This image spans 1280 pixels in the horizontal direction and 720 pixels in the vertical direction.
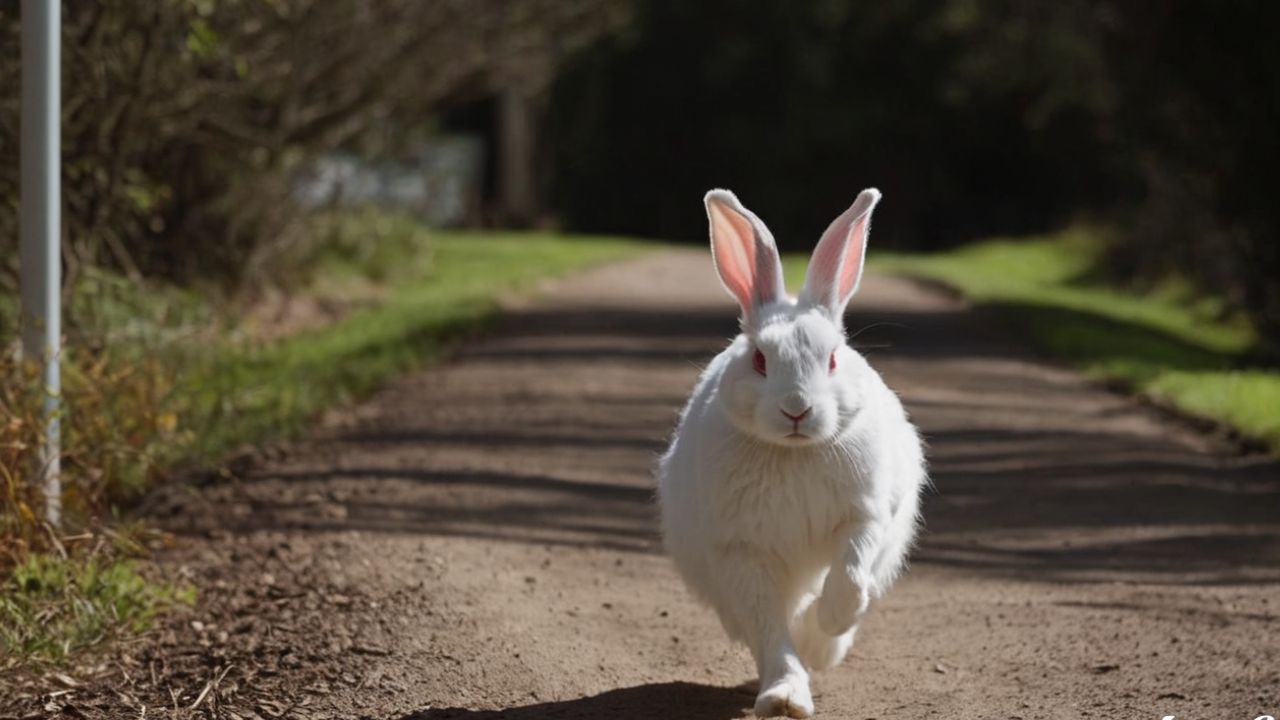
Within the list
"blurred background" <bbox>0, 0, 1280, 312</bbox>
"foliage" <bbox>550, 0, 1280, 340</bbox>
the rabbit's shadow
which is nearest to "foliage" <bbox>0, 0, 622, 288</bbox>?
"blurred background" <bbox>0, 0, 1280, 312</bbox>

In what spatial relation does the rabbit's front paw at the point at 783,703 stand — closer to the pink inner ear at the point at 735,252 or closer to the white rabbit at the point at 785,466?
the white rabbit at the point at 785,466

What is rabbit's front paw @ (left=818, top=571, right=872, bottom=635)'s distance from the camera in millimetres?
4785

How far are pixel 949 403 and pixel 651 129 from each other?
21448 mm

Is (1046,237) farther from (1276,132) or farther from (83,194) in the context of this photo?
(83,194)

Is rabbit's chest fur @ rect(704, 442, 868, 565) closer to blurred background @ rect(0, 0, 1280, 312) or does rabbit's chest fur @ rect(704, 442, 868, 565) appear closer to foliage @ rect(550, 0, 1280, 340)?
blurred background @ rect(0, 0, 1280, 312)

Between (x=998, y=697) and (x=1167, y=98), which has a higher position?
(x=1167, y=98)

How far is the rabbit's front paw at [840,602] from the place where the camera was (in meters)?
4.79

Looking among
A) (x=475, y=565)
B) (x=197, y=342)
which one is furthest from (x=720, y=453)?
(x=197, y=342)

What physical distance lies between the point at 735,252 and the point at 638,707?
1303 millimetres

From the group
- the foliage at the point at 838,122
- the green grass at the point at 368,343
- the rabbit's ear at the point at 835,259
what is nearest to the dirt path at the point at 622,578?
the green grass at the point at 368,343

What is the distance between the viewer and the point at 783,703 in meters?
4.65

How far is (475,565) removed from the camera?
6613mm

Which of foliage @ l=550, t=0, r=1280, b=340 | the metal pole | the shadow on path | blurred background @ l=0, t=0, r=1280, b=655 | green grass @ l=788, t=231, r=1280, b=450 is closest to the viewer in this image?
the metal pole

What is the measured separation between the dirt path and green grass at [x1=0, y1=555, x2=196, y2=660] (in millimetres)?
126
